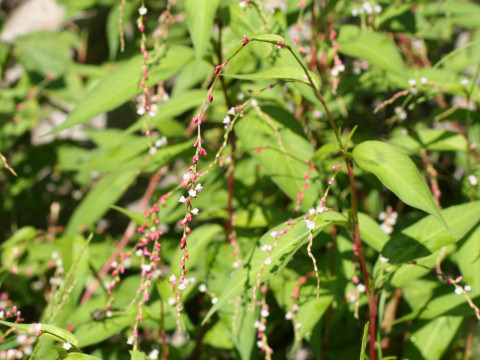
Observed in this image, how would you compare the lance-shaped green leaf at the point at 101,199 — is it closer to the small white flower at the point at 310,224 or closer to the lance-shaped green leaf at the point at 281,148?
the lance-shaped green leaf at the point at 281,148

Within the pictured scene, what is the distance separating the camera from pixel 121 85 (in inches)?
59.4

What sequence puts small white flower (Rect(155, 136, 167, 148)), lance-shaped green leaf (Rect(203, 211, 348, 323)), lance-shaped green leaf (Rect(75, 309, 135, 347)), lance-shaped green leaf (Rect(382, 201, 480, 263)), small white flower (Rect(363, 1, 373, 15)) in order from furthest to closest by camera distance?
small white flower (Rect(363, 1, 373, 15)), small white flower (Rect(155, 136, 167, 148)), lance-shaped green leaf (Rect(75, 309, 135, 347)), lance-shaped green leaf (Rect(382, 201, 480, 263)), lance-shaped green leaf (Rect(203, 211, 348, 323))

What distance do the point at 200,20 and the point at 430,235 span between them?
71cm

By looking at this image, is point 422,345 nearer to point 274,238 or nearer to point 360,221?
point 360,221

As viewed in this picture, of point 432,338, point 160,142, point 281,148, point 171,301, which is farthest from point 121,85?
point 432,338

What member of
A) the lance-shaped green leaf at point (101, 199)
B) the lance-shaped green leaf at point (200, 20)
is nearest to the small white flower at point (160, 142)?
the lance-shaped green leaf at point (101, 199)

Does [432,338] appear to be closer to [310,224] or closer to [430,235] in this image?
[430,235]

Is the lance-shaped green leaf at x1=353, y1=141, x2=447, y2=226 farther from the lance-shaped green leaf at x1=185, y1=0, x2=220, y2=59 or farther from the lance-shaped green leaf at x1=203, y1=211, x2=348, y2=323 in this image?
the lance-shaped green leaf at x1=185, y1=0, x2=220, y2=59

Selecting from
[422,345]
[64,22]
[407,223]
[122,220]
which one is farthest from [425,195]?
[64,22]

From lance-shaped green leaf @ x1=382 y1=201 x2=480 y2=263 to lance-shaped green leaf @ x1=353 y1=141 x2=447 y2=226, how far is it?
0.92 feet

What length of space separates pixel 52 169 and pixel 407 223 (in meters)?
1.49

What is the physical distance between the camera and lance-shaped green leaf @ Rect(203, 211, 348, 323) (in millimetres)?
1221

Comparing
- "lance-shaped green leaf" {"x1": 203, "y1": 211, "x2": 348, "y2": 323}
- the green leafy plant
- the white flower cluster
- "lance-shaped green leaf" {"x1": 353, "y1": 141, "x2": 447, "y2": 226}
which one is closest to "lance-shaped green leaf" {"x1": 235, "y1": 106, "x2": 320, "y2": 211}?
the green leafy plant

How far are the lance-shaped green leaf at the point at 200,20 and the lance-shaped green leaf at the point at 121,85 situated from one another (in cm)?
23
